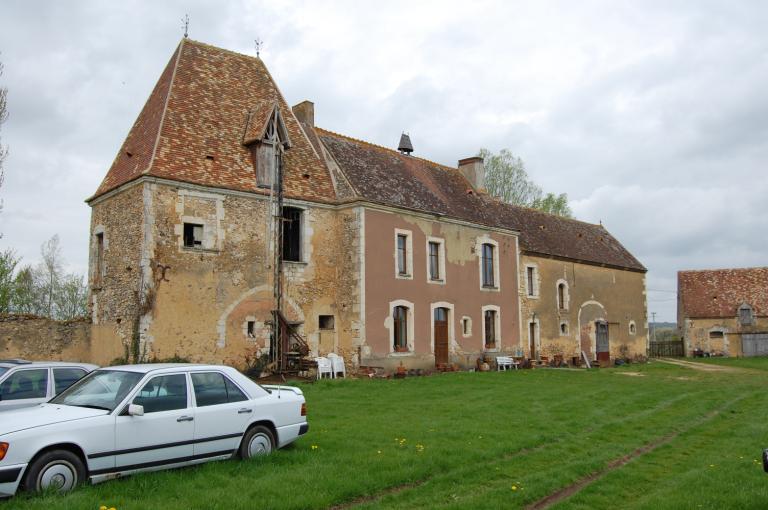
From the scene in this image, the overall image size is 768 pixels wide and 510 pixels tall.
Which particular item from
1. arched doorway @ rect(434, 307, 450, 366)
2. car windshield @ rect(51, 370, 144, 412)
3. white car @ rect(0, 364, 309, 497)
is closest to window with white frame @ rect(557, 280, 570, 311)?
arched doorway @ rect(434, 307, 450, 366)

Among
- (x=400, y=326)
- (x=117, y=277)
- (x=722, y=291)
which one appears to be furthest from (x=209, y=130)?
(x=722, y=291)

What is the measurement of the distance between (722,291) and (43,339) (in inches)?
1783

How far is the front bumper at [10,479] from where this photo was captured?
6.71 metres

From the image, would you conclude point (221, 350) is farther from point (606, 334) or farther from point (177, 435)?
point (606, 334)

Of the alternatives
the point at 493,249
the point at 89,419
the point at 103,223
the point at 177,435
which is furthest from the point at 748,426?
the point at 103,223

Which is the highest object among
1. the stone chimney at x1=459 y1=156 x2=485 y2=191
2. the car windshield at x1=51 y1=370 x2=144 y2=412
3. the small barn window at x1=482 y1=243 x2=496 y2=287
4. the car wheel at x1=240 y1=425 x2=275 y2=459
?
the stone chimney at x1=459 y1=156 x2=485 y2=191

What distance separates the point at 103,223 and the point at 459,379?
12760 mm

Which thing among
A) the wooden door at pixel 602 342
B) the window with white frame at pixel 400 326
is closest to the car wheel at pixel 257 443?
the window with white frame at pixel 400 326

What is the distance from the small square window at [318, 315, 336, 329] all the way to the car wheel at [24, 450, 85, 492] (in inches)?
637

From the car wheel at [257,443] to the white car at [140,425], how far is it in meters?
0.01

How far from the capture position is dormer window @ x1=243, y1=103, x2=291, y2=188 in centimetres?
2220

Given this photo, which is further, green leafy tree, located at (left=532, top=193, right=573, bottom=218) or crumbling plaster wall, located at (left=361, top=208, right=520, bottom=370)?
green leafy tree, located at (left=532, top=193, right=573, bottom=218)

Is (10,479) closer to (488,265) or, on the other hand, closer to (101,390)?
(101,390)

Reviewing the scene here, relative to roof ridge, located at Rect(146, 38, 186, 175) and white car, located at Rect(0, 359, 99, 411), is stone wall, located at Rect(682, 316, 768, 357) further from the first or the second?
white car, located at Rect(0, 359, 99, 411)
